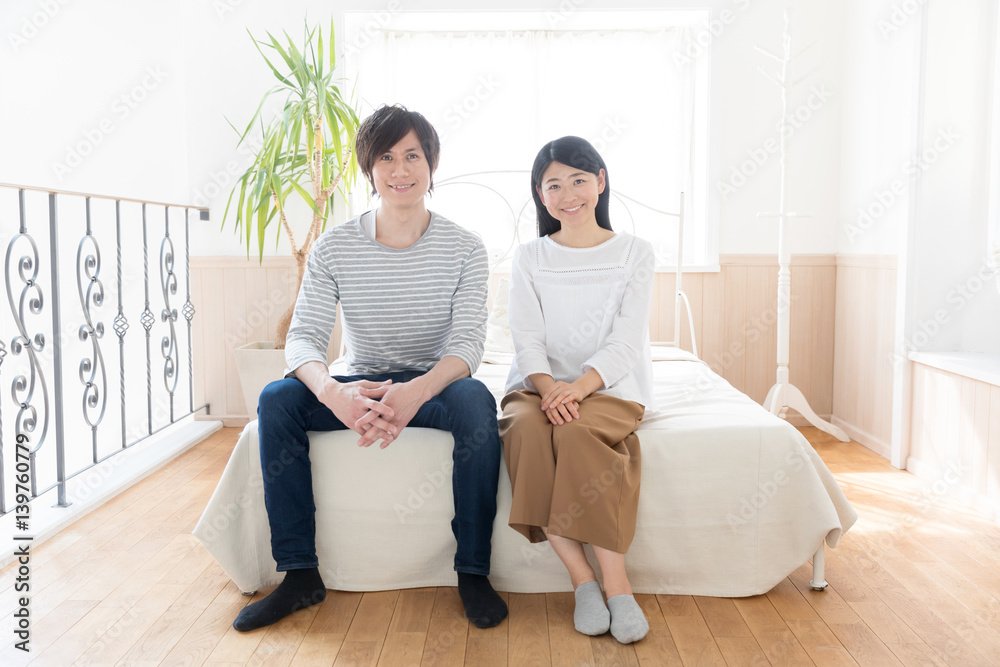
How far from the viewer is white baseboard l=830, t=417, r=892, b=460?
2900 millimetres

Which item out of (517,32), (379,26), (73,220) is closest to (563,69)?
(517,32)

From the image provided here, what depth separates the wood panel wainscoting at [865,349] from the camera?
2.91m

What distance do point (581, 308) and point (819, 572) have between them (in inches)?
33.4

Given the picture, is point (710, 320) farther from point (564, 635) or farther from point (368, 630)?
point (368, 630)

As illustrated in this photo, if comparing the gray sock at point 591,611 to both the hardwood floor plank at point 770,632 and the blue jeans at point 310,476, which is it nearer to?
the blue jeans at point 310,476

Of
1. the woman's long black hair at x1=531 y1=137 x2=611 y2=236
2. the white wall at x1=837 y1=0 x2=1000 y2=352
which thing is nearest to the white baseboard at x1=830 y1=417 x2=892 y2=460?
the white wall at x1=837 y1=0 x2=1000 y2=352

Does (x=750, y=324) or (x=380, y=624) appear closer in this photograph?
(x=380, y=624)

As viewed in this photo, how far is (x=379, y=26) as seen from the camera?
11.4 ft

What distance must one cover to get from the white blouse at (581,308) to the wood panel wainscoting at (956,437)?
1.20 metres

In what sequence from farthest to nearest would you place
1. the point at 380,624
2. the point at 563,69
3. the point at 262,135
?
the point at 563,69 → the point at 262,135 → the point at 380,624

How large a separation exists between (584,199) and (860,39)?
2056 millimetres


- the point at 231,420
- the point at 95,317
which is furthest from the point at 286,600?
the point at 95,317

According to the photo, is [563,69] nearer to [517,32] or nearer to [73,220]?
[517,32]

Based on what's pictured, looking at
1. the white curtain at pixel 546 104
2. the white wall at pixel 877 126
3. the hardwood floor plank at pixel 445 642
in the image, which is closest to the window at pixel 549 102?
the white curtain at pixel 546 104
